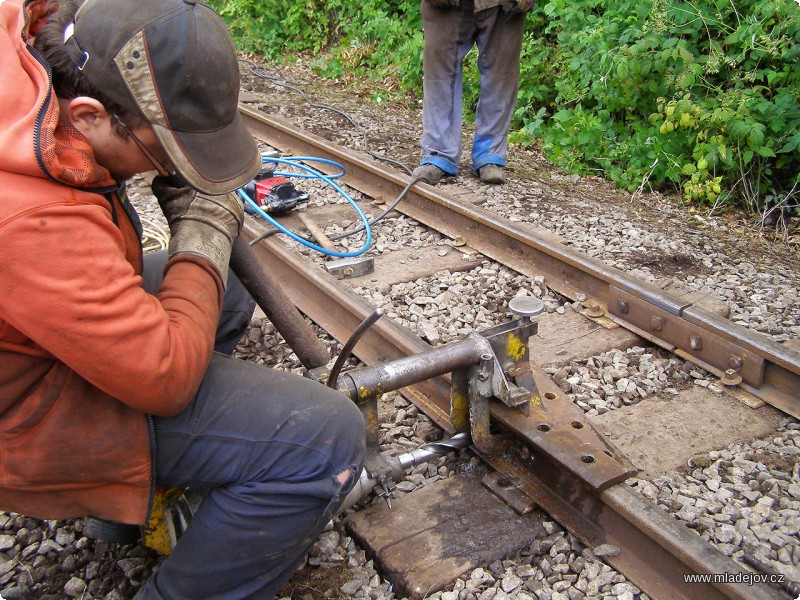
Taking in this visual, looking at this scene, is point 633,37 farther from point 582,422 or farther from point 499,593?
point 499,593

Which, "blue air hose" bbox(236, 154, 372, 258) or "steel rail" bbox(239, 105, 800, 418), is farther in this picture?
"blue air hose" bbox(236, 154, 372, 258)

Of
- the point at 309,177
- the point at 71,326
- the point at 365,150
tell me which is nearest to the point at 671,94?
the point at 365,150

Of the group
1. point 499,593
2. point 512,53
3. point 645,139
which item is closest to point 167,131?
point 499,593

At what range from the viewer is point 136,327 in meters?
1.80

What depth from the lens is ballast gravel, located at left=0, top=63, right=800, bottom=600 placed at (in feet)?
8.13

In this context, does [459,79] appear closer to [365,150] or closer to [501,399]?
[365,150]

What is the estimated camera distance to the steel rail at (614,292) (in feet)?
10.8

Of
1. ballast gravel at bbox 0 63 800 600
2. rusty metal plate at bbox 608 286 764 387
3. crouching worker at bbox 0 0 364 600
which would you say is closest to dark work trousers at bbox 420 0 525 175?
ballast gravel at bbox 0 63 800 600

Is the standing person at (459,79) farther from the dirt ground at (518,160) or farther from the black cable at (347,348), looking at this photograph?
the black cable at (347,348)

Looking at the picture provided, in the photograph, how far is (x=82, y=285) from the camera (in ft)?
5.64

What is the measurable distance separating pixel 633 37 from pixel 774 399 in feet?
15.9

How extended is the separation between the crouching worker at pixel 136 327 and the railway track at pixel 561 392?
0.85 metres

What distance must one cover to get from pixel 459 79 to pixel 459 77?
0.02m

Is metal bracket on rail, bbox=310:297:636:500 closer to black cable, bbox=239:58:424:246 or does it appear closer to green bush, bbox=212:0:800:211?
black cable, bbox=239:58:424:246
